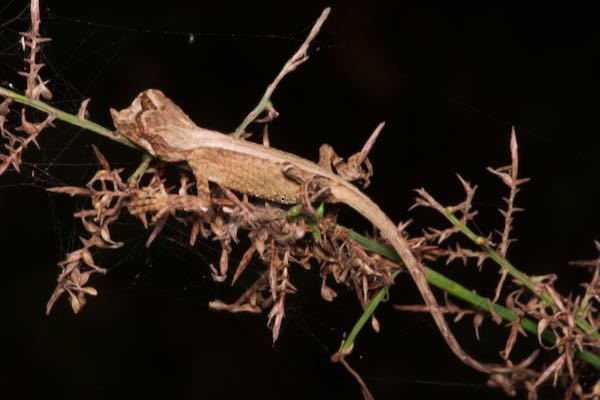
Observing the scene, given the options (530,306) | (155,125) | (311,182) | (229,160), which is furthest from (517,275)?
(155,125)

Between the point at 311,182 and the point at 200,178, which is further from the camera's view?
the point at 200,178

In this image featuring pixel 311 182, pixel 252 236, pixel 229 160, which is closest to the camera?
pixel 252 236

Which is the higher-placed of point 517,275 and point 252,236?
point 252,236

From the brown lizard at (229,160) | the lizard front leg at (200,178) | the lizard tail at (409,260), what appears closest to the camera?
the lizard tail at (409,260)

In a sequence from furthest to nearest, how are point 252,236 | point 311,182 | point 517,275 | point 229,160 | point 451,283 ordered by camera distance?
point 229,160 < point 311,182 < point 451,283 < point 517,275 < point 252,236

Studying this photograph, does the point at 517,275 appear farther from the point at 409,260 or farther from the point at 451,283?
the point at 409,260

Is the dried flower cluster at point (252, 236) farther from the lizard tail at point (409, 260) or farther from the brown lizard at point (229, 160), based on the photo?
the brown lizard at point (229, 160)

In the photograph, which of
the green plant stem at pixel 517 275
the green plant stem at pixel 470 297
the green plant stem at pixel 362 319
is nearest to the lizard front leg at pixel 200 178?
the green plant stem at pixel 470 297
